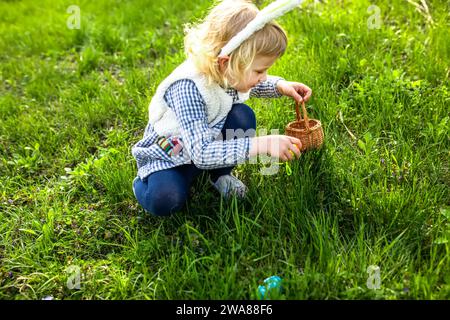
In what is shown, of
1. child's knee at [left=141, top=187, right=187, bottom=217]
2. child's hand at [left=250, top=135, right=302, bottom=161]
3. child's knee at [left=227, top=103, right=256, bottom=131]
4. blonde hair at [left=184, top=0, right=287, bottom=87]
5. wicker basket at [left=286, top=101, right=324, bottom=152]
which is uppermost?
blonde hair at [left=184, top=0, right=287, bottom=87]

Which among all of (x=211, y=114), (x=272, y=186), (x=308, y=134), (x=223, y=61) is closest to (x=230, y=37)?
(x=223, y=61)

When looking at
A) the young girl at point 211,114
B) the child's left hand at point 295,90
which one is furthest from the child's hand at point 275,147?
the child's left hand at point 295,90

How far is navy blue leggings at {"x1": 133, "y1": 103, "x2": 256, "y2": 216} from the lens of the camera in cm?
232

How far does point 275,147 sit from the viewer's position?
2.12m

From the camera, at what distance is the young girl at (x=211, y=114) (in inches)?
84.2

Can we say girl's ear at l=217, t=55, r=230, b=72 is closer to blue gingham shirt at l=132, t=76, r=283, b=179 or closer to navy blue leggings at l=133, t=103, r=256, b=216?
blue gingham shirt at l=132, t=76, r=283, b=179

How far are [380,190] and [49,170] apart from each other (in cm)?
194

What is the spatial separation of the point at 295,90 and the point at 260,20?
673mm

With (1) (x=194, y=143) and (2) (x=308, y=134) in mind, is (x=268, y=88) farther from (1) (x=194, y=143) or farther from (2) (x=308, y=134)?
(1) (x=194, y=143)

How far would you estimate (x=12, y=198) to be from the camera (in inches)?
112

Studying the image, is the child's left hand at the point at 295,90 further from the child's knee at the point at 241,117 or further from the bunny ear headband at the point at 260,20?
the bunny ear headband at the point at 260,20

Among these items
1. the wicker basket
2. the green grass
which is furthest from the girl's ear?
the green grass

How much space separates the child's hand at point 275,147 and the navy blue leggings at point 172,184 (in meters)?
0.40

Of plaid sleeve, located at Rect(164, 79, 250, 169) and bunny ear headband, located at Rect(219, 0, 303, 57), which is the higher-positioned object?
bunny ear headband, located at Rect(219, 0, 303, 57)
